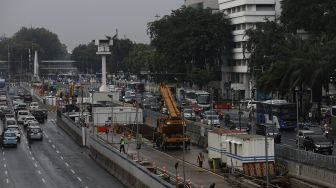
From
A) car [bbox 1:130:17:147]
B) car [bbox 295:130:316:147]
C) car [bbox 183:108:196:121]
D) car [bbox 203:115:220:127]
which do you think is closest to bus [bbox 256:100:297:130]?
car [bbox 203:115:220:127]

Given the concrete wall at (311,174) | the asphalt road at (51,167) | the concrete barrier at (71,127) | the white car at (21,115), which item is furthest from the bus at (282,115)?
the white car at (21,115)

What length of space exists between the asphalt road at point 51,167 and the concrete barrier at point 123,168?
59 centimetres

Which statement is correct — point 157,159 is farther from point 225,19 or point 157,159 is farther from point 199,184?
point 225,19

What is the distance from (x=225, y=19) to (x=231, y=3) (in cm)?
328

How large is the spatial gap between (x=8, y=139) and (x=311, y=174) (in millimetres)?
39478

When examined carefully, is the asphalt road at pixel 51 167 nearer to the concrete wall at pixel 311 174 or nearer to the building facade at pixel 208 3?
the concrete wall at pixel 311 174

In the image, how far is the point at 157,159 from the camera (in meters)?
57.5

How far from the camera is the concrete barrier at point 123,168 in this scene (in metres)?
41.3

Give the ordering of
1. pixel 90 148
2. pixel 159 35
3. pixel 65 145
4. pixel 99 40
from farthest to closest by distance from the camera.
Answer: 1. pixel 159 35
2. pixel 99 40
3. pixel 65 145
4. pixel 90 148

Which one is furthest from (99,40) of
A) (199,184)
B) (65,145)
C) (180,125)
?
(199,184)

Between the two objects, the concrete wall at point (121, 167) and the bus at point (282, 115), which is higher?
the bus at point (282, 115)

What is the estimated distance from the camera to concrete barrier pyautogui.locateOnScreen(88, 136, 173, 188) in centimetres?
4130

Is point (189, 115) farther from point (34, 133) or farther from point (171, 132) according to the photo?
point (171, 132)

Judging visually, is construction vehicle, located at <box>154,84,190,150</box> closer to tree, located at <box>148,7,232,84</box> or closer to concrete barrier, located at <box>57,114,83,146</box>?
concrete barrier, located at <box>57,114,83,146</box>
